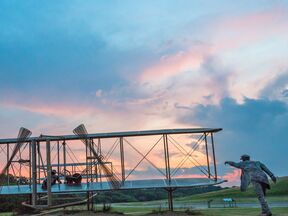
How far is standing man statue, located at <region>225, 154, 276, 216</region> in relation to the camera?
17906 millimetres

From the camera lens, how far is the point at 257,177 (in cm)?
1789

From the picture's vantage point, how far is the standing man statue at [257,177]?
17.9m

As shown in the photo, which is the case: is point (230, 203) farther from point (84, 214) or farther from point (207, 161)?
point (84, 214)

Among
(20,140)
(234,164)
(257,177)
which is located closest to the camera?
(257,177)

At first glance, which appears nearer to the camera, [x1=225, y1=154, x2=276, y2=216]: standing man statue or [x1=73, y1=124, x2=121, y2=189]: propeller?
[x1=225, y1=154, x2=276, y2=216]: standing man statue

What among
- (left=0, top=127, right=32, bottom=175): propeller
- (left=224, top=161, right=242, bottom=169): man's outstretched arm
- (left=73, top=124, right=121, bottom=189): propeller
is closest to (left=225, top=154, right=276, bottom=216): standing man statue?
(left=224, top=161, right=242, bottom=169): man's outstretched arm

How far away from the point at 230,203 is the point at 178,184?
1767cm

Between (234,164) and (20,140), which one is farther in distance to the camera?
(20,140)

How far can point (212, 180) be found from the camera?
2631 centimetres

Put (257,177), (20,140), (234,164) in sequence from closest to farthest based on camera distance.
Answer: (257,177), (234,164), (20,140)

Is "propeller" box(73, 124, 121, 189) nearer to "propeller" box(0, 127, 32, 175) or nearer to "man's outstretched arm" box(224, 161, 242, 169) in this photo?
"propeller" box(0, 127, 32, 175)

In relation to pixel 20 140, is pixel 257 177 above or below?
below

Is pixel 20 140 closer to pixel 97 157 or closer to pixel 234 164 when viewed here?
pixel 97 157

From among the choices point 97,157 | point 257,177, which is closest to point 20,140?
point 97,157
